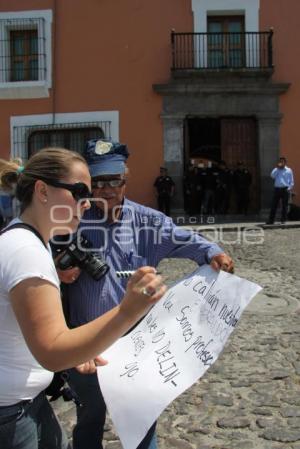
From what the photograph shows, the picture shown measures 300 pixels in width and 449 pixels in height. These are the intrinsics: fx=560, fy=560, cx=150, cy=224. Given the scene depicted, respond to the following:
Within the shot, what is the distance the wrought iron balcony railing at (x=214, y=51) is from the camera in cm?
1558

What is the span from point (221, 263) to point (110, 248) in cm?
51

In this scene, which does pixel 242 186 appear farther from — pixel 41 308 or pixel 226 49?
pixel 41 308

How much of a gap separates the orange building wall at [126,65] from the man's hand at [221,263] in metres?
13.3

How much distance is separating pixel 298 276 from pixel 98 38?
1062cm

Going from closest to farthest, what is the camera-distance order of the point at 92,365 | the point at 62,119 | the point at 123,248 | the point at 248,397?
the point at 92,365 < the point at 123,248 < the point at 248,397 < the point at 62,119

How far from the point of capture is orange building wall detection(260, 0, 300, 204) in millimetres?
15688

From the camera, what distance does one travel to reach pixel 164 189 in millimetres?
15125

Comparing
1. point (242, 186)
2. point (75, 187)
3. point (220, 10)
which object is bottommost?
point (75, 187)

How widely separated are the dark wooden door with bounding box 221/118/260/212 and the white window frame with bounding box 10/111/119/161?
10.3ft

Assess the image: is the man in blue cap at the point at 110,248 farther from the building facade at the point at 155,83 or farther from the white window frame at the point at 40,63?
the white window frame at the point at 40,63

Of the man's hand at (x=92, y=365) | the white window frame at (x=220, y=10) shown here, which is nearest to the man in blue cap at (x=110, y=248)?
the man's hand at (x=92, y=365)

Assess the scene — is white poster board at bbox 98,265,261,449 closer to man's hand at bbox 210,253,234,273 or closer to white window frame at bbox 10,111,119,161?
man's hand at bbox 210,253,234,273

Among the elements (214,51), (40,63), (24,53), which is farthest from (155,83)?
(24,53)

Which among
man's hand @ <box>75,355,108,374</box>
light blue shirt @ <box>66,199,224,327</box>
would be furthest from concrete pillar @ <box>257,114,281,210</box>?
man's hand @ <box>75,355,108,374</box>
